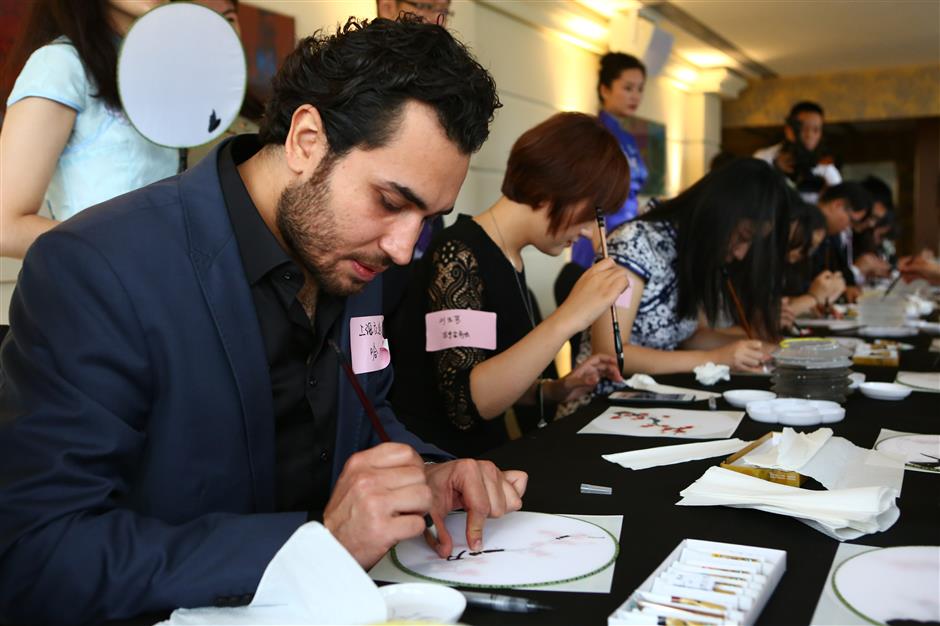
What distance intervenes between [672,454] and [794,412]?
1.26 feet

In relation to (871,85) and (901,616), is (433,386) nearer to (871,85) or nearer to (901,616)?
(901,616)

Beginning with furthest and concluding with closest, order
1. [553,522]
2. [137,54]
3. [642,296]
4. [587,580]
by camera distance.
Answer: [642,296] → [137,54] → [553,522] → [587,580]

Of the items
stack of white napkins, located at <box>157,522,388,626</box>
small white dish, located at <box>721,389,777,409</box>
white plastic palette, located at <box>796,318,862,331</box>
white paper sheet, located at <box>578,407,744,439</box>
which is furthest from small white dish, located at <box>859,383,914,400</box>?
white plastic palette, located at <box>796,318,862,331</box>

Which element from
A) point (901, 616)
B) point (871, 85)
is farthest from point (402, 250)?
point (871, 85)

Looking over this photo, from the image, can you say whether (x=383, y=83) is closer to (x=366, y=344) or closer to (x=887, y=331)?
(x=366, y=344)

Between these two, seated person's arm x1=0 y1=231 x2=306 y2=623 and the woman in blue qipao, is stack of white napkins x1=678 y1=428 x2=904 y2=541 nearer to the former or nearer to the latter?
seated person's arm x1=0 y1=231 x2=306 y2=623

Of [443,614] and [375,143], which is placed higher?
[375,143]

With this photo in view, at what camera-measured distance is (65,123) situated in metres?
1.67

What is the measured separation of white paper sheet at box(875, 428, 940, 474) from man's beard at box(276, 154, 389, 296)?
0.84 m

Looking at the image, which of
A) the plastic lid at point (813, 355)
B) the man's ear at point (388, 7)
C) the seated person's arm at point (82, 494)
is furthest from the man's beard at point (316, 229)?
the man's ear at point (388, 7)

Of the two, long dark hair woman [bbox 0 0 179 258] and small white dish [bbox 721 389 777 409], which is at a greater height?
long dark hair woman [bbox 0 0 179 258]

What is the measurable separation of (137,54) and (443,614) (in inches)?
54.0

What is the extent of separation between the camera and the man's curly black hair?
1.05m

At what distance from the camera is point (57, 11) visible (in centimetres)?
167
